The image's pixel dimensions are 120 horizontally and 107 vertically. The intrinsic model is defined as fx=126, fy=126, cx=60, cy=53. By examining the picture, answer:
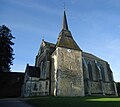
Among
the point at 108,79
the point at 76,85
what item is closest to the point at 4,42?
the point at 76,85

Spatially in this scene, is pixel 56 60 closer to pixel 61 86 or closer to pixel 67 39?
pixel 61 86

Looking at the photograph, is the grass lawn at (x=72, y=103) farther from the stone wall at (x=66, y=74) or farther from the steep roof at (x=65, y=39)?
the steep roof at (x=65, y=39)

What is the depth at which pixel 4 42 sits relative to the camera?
92.3 ft

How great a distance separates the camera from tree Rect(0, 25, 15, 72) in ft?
86.3

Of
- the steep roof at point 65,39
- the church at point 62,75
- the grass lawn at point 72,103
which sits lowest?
the grass lawn at point 72,103

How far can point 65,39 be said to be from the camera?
33219mm

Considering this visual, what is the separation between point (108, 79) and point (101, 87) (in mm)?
6381

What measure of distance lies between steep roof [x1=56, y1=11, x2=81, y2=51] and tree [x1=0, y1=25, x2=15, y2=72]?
36.5 ft

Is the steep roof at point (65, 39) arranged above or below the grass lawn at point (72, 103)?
above

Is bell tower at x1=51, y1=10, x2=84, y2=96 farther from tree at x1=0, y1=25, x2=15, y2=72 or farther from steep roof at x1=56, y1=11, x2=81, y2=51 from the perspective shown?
tree at x1=0, y1=25, x2=15, y2=72

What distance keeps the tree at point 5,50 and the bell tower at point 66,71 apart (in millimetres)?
9878

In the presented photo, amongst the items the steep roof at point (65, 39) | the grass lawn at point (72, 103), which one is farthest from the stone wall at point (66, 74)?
the grass lawn at point (72, 103)

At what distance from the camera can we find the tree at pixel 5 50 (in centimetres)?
2630

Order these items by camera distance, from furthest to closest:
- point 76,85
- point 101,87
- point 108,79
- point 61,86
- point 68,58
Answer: point 108,79 < point 101,87 < point 68,58 < point 76,85 < point 61,86
